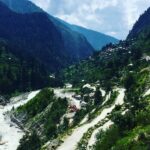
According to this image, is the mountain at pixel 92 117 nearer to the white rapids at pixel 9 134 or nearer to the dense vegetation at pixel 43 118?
the dense vegetation at pixel 43 118

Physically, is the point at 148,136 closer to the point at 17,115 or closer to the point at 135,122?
the point at 135,122

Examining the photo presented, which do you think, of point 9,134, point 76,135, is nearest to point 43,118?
point 9,134

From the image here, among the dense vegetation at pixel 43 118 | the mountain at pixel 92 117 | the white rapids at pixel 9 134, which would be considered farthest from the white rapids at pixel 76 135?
the white rapids at pixel 9 134

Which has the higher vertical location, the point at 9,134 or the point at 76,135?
the point at 9,134

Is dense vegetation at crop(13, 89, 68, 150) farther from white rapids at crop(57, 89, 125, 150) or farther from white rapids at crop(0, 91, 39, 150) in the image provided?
white rapids at crop(57, 89, 125, 150)

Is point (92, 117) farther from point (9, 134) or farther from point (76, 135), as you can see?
point (9, 134)

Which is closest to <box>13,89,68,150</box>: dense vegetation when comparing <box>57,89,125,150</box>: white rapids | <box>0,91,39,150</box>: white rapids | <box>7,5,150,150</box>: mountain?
<box>7,5,150,150</box>: mountain

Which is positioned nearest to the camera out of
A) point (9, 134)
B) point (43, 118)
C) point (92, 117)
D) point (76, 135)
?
point (76, 135)

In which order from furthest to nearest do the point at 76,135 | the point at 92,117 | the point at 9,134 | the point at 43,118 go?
the point at 9,134 < the point at 43,118 < the point at 92,117 < the point at 76,135

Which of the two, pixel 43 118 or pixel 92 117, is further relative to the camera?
pixel 43 118

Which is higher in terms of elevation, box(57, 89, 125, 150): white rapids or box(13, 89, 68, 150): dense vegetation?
box(13, 89, 68, 150): dense vegetation

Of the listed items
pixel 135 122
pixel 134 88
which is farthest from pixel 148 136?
pixel 134 88

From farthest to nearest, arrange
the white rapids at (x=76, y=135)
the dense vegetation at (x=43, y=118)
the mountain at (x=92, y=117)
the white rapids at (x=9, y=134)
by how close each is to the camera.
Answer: the white rapids at (x=9, y=134), the dense vegetation at (x=43, y=118), the white rapids at (x=76, y=135), the mountain at (x=92, y=117)
